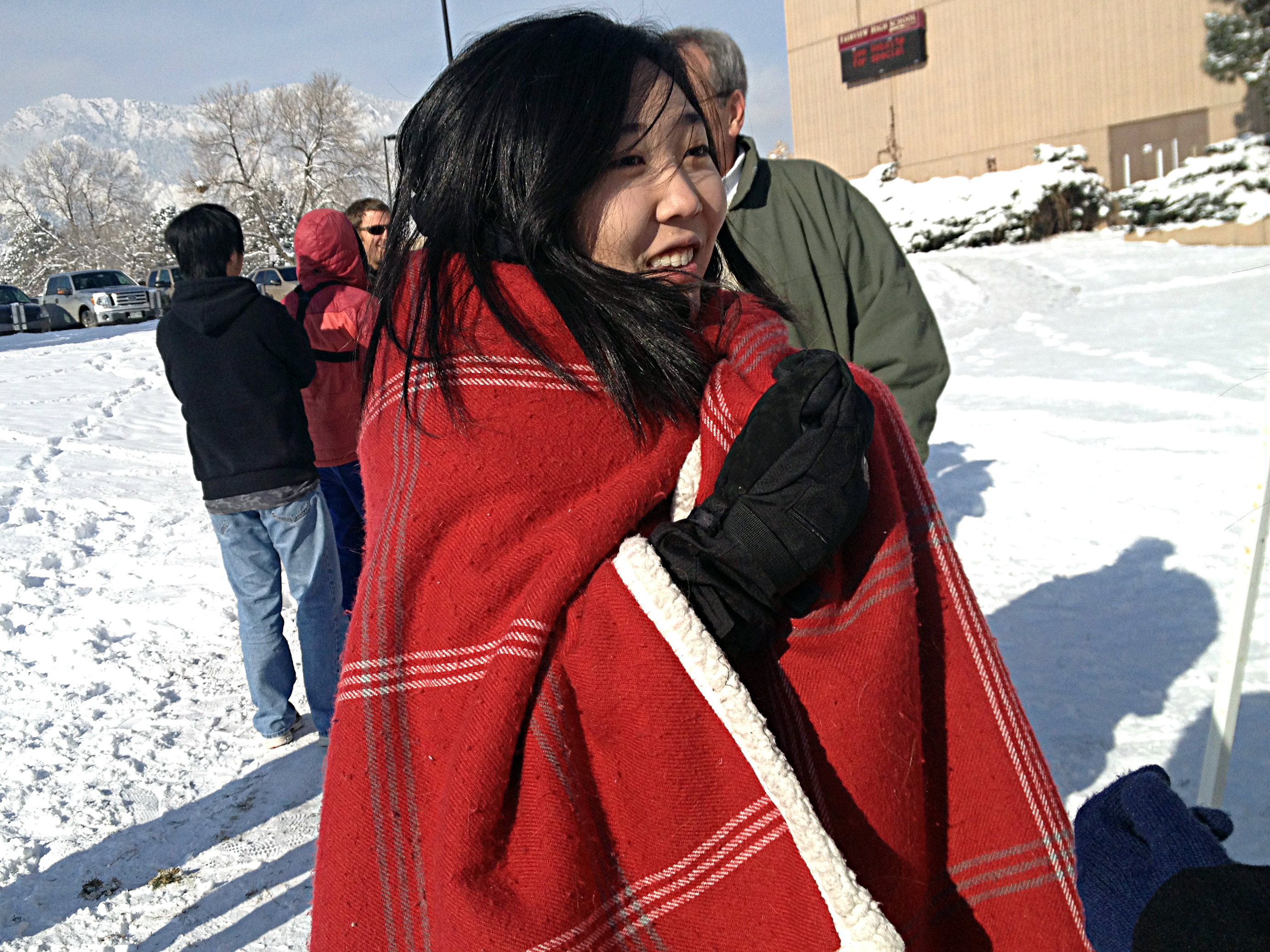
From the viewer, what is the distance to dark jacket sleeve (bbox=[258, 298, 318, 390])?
12.5ft

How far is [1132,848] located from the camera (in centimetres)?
96

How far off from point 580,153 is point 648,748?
787 mm

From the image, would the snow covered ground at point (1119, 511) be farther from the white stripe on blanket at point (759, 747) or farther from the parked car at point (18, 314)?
the parked car at point (18, 314)

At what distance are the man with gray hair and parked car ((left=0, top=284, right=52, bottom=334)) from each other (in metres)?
25.0

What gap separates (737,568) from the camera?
1076mm

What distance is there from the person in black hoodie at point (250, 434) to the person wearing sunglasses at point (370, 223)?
1337 mm

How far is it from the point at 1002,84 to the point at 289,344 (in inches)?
1154

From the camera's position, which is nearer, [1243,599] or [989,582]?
[1243,599]

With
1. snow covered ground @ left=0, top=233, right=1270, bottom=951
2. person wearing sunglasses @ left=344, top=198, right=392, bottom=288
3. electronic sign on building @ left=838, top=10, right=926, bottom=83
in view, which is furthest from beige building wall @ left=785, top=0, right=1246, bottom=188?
person wearing sunglasses @ left=344, top=198, right=392, bottom=288

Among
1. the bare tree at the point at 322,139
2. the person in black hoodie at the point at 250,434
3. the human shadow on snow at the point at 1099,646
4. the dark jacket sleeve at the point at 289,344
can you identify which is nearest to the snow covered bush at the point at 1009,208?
the human shadow on snow at the point at 1099,646

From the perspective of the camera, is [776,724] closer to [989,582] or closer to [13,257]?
[989,582]

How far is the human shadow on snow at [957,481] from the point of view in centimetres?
625

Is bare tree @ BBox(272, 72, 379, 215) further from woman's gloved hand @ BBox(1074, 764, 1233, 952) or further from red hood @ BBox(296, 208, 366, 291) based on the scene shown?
woman's gloved hand @ BBox(1074, 764, 1233, 952)

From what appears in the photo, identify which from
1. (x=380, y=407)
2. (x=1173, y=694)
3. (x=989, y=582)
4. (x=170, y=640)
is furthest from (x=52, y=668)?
(x=1173, y=694)
